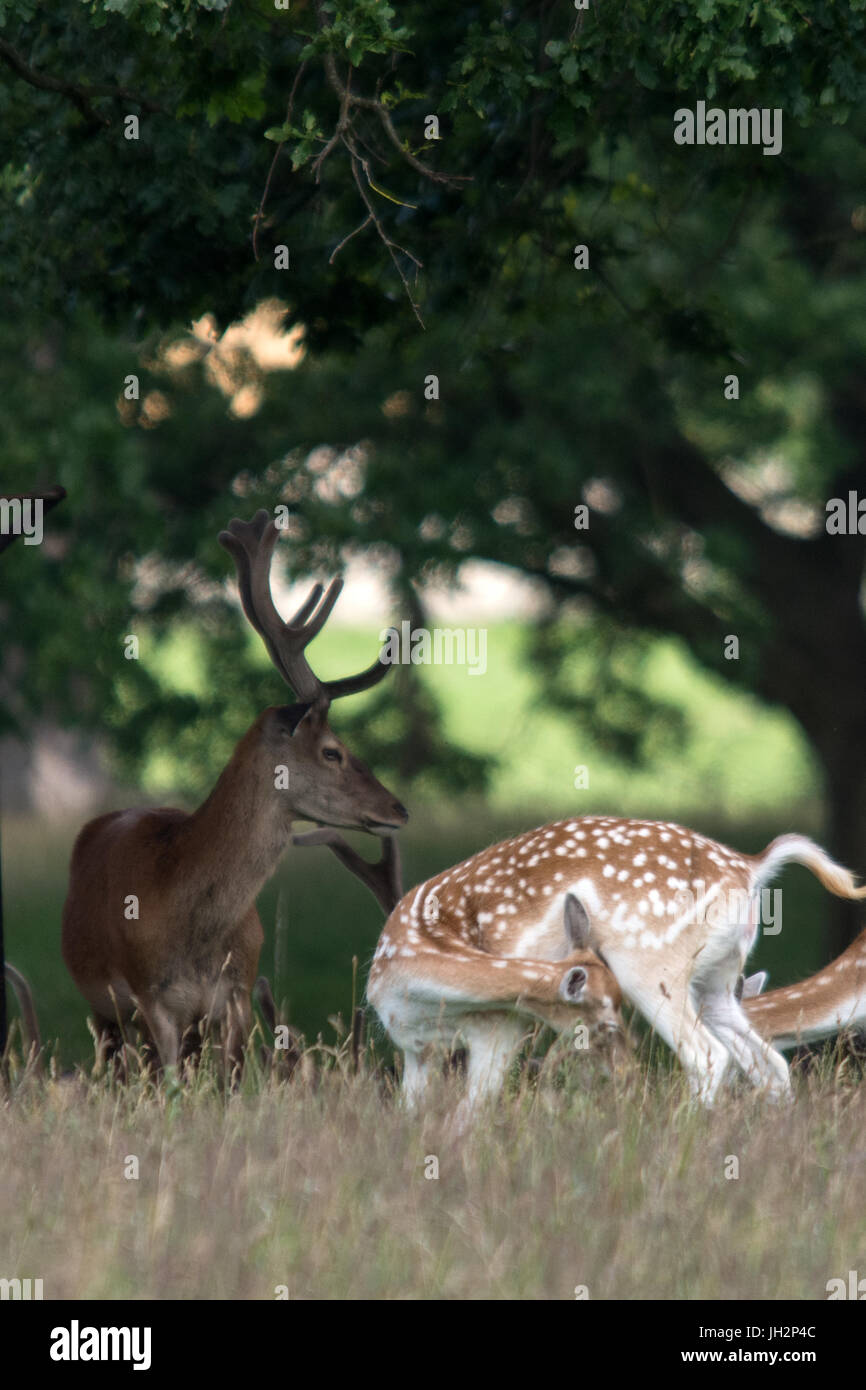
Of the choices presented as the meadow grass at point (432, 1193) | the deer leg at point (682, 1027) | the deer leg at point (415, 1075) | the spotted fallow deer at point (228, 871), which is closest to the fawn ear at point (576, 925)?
the deer leg at point (682, 1027)

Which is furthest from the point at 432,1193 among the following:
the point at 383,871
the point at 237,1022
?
the point at 383,871

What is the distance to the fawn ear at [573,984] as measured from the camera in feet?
16.6

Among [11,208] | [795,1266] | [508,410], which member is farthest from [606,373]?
[795,1266]

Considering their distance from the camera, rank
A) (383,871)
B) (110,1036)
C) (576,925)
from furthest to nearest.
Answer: (110,1036) < (383,871) < (576,925)

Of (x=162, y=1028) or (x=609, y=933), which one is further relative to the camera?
(x=162, y=1028)

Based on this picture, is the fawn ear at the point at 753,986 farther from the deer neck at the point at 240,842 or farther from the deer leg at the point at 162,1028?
the deer leg at the point at 162,1028

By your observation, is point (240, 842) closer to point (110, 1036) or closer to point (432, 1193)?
point (110, 1036)

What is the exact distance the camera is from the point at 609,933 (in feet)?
18.1

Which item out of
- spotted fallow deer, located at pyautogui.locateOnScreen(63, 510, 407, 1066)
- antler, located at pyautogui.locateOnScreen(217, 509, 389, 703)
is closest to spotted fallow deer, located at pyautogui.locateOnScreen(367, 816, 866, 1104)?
spotted fallow deer, located at pyautogui.locateOnScreen(63, 510, 407, 1066)

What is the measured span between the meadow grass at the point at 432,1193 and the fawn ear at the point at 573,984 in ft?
0.62

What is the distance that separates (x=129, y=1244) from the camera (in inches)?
158

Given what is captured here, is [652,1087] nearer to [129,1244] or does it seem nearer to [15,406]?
[129,1244]

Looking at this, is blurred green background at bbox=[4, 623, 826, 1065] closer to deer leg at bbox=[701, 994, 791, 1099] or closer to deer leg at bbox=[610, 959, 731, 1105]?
deer leg at bbox=[610, 959, 731, 1105]

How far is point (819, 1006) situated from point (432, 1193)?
204 cm
